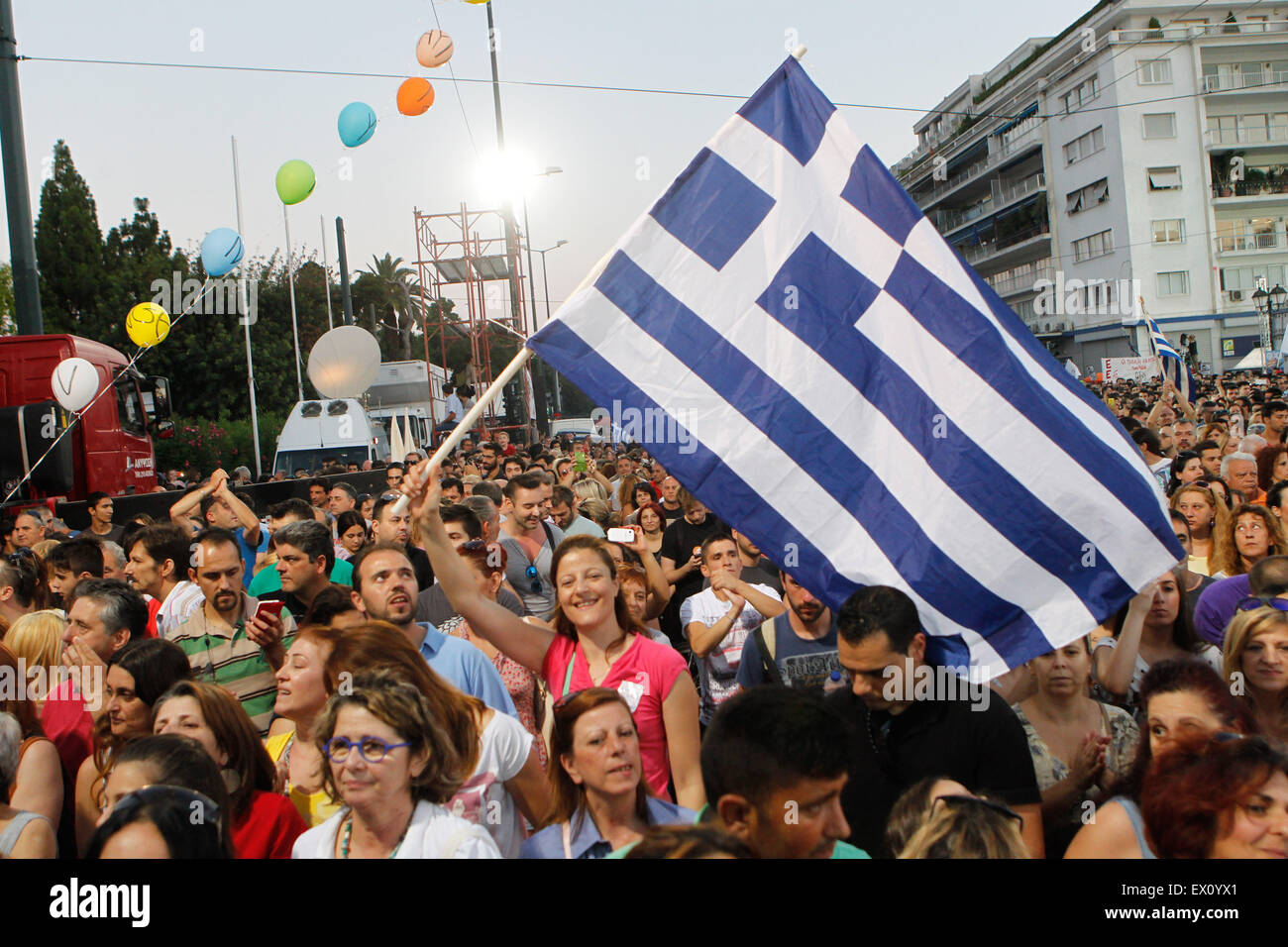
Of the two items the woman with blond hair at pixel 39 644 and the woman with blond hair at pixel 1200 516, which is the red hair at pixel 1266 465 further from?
the woman with blond hair at pixel 39 644

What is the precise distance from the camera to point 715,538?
566 centimetres

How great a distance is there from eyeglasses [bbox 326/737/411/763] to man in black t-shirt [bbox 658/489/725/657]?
4038 mm

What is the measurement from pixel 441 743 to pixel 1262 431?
39.3 ft

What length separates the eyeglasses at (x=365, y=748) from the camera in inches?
110

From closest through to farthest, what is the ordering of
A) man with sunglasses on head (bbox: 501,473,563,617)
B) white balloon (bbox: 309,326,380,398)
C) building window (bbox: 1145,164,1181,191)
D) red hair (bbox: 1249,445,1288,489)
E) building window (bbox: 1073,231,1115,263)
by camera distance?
1. man with sunglasses on head (bbox: 501,473,563,617)
2. red hair (bbox: 1249,445,1288,489)
3. white balloon (bbox: 309,326,380,398)
4. building window (bbox: 1145,164,1181,191)
5. building window (bbox: 1073,231,1115,263)

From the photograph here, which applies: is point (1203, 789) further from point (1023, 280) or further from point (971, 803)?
point (1023, 280)

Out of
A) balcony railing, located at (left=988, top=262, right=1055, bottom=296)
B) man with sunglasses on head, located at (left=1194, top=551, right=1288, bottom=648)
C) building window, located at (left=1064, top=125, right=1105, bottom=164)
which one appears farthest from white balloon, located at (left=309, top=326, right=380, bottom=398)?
balcony railing, located at (left=988, top=262, right=1055, bottom=296)

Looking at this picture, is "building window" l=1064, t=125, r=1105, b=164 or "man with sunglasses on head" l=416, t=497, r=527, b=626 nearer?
"man with sunglasses on head" l=416, t=497, r=527, b=626

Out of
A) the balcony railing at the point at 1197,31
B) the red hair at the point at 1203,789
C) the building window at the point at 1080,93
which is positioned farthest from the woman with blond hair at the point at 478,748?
the building window at the point at 1080,93

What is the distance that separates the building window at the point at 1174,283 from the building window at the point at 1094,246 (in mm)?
2925

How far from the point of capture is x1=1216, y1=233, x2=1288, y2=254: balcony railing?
5519cm

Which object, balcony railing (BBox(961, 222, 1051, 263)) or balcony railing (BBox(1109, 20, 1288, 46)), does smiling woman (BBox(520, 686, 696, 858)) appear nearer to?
balcony railing (BBox(1109, 20, 1288, 46))
